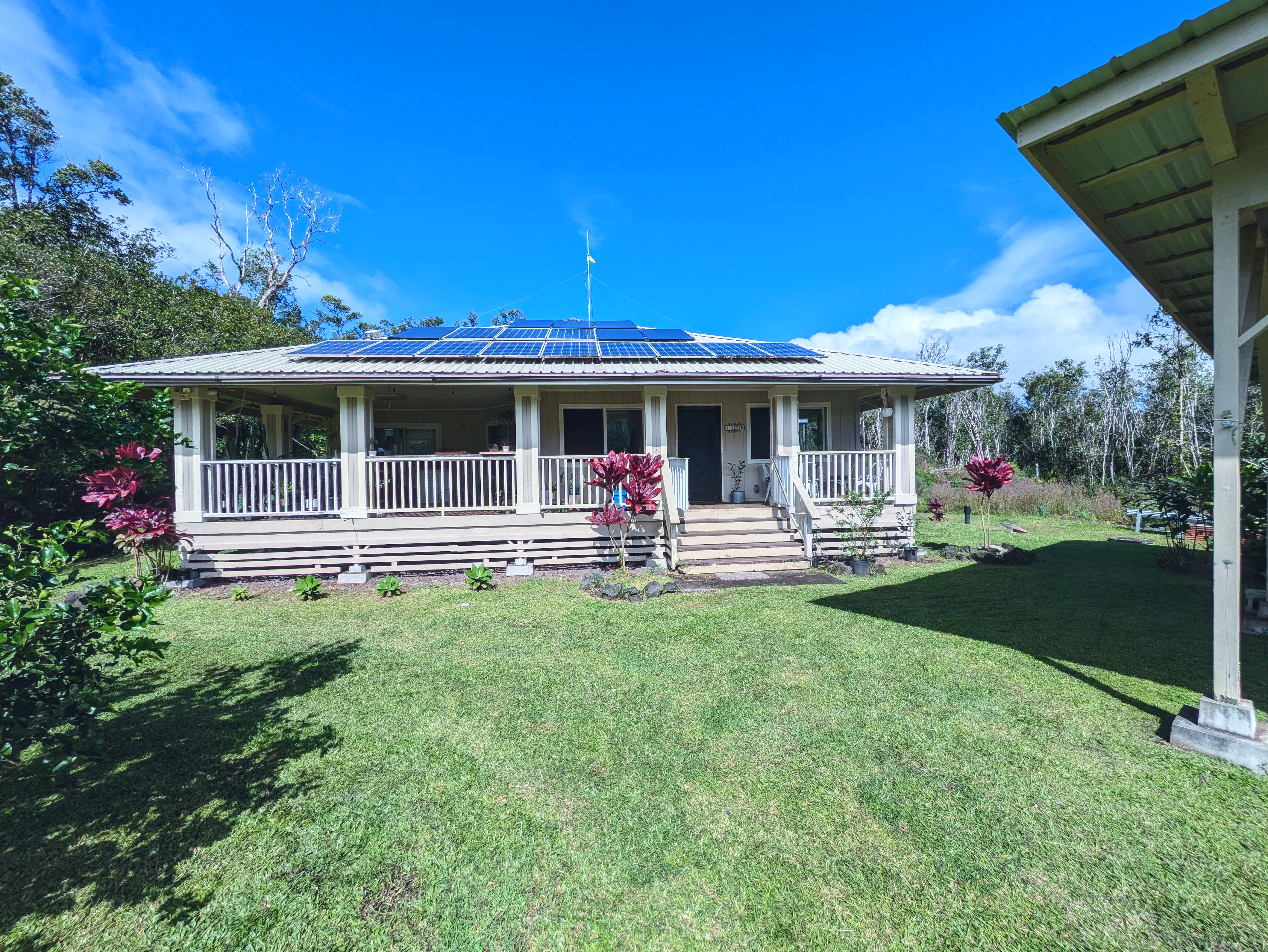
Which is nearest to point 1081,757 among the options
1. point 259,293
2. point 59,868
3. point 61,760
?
point 61,760

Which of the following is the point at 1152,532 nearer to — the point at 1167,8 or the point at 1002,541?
the point at 1002,541

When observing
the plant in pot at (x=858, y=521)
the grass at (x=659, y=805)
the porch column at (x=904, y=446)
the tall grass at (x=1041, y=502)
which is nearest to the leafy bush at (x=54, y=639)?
the grass at (x=659, y=805)

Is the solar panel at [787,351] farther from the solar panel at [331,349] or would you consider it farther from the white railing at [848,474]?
the solar panel at [331,349]

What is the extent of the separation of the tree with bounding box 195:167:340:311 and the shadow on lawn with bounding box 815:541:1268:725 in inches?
1115

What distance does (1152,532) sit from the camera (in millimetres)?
11703

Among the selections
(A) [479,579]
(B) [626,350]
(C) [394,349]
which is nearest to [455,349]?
(C) [394,349]

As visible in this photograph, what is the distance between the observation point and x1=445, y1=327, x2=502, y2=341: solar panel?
11.1 meters

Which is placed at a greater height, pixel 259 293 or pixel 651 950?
pixel 259 293

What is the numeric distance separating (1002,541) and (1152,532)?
4584 millimetres

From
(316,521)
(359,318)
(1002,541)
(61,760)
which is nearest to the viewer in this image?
(61,760)

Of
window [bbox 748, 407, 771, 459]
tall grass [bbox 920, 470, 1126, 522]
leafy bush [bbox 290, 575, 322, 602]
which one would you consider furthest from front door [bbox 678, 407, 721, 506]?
tall grass [bbox 920, 470, 1126, 522]

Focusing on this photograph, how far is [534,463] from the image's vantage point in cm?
855

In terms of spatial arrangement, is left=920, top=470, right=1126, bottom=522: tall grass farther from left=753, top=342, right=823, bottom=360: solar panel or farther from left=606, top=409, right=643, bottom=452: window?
left=606, top=409, right=643, bottom=452: window

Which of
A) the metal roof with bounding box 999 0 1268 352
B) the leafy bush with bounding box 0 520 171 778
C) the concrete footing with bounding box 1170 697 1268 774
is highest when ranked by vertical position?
the metal roof with bounding box 999 0 1268 352
